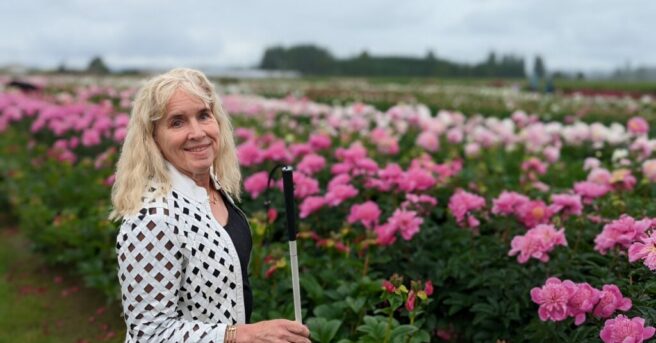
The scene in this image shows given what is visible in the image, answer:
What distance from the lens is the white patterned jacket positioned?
1.72 m

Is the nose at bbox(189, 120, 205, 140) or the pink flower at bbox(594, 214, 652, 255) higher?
the nose at bbox(189, 120, 205, 140)

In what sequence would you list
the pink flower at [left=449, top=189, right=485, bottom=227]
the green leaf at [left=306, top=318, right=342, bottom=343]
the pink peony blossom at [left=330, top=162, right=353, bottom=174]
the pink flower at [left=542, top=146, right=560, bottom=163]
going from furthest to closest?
the pink flower at [left=542, top=146, right=560, bottom=163]
the pink peony blossom at [left=330, top=162, right=353, bottom=174]
the pink flower at [left=449, top=189, right=485, bottom=227]
the green leaf at [left=306, top=318, right=342, bottom=343]

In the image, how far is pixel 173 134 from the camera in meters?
1.90

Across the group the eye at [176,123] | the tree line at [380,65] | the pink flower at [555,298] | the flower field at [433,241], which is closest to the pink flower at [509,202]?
the flower field at [433,241]

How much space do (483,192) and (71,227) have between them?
303 cm

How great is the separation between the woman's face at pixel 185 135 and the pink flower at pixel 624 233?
1.60m

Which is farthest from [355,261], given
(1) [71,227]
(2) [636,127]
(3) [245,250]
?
(2) [636,127]

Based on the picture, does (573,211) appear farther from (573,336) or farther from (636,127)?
(636,127)

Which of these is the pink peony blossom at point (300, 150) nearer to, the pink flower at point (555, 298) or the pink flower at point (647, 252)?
the pink flower at point (555, 298)

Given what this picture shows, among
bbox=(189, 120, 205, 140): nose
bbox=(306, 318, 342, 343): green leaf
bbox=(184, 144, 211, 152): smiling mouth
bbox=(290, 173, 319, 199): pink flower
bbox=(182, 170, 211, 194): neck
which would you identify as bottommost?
bbox=(306, 318, 342, 343): green leaf

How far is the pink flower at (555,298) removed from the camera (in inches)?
85.9

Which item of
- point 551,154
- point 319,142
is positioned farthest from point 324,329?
point 551,154

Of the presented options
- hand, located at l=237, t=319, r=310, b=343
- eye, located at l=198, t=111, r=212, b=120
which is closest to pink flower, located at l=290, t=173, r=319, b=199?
eye, located at l=198, t=111, r=212, b=120

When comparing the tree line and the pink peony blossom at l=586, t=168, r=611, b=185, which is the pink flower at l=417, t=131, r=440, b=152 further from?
the tree line
